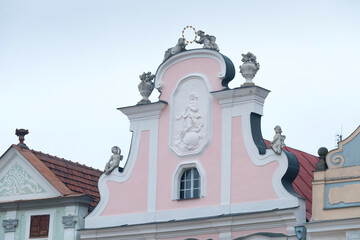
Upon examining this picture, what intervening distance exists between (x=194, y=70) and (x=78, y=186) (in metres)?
5.73

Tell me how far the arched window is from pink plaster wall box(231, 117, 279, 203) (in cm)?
131

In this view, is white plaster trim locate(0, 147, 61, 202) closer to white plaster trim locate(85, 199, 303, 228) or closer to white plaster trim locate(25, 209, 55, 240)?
white plaster trim locate(25, 209, 55, 240)

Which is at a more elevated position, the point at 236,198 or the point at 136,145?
the point at 136,145

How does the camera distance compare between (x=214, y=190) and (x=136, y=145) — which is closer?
(x=214, y=190)

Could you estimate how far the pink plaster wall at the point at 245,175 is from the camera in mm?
29984

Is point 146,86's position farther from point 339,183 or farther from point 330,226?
point 330,226

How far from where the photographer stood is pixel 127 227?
3198cm

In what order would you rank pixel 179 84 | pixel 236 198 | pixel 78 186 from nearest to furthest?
pixel 236 198
pixel 179 84
pixel 78 186

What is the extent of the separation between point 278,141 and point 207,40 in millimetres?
Answer: 4082

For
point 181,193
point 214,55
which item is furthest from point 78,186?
point 214,55

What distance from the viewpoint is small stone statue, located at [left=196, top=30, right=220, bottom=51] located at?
32.0 m

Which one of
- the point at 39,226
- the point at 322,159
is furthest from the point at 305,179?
the point at 39,226

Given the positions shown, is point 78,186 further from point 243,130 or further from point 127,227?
point 243,130

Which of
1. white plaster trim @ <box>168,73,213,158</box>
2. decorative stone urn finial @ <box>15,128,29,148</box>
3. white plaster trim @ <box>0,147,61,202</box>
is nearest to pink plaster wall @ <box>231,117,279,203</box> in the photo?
white plaster trim @ <box>168,73,213,158</box>
